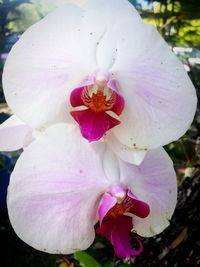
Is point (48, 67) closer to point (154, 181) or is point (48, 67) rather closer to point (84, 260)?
point (154, 181)

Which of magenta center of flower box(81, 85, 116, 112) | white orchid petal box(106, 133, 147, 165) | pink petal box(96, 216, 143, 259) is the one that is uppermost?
magenta center of flower box(81, 85, 116, 112)

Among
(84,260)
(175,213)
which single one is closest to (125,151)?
(84,260)

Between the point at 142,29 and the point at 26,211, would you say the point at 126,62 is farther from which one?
the point at 26,211

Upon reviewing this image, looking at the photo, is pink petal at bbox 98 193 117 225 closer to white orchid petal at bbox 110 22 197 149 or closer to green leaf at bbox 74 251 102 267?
white orchid petal at bbox 110 22 197 149

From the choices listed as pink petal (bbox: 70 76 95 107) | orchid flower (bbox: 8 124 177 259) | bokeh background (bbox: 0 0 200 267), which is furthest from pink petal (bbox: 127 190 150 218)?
bokeh background (bbox: 0 0 200 267)

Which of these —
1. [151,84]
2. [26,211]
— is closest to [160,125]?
[151,84]
